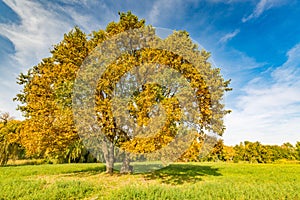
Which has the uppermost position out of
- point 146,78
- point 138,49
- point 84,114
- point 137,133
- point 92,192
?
point 138,49

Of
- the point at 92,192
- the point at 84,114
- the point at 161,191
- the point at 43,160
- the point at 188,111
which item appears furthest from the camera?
the point at 43,160

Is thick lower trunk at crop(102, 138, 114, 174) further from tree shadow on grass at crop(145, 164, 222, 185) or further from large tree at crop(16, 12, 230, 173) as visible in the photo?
tree shadow on grass at crop(145, 164, 222, 185)

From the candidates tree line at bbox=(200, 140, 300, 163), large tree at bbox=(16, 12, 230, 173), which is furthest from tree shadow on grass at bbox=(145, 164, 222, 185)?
tree line at bbox=(200, 140, 300, 163)

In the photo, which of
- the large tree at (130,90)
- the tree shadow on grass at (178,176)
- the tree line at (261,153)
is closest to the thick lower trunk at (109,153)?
the large tree at (130,90)

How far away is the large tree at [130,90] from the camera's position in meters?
9.91

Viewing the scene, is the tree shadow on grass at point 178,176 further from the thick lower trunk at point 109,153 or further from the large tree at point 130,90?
the thick lower trunk at point 109,153

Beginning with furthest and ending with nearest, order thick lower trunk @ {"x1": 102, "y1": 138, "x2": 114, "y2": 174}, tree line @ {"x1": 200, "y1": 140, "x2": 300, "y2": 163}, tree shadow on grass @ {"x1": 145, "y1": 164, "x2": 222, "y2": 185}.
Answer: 1. tree line @ {"x1": 200, "y1": 140, "x2": 300, "y2": 163}
2. thick lower trunk @ {"x1": 102, "y1": 138, "x2": 114, "y2": 174}
3. tree shadow on grass @ {"x1": 145, "y1": 164, "x2": 222, "y2": 185}

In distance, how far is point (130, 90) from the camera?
12.1m

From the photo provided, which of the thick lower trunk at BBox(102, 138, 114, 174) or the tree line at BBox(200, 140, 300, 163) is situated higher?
the tree line at BBox(200, 140, 300, 163)

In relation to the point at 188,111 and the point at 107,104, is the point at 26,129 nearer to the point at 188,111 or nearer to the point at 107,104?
the point at 107,104

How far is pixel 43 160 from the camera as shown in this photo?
29891mm

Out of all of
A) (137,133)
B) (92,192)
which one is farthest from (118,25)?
(92,192)

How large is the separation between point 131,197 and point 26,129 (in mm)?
8854

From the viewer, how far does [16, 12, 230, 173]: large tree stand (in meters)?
9.91
